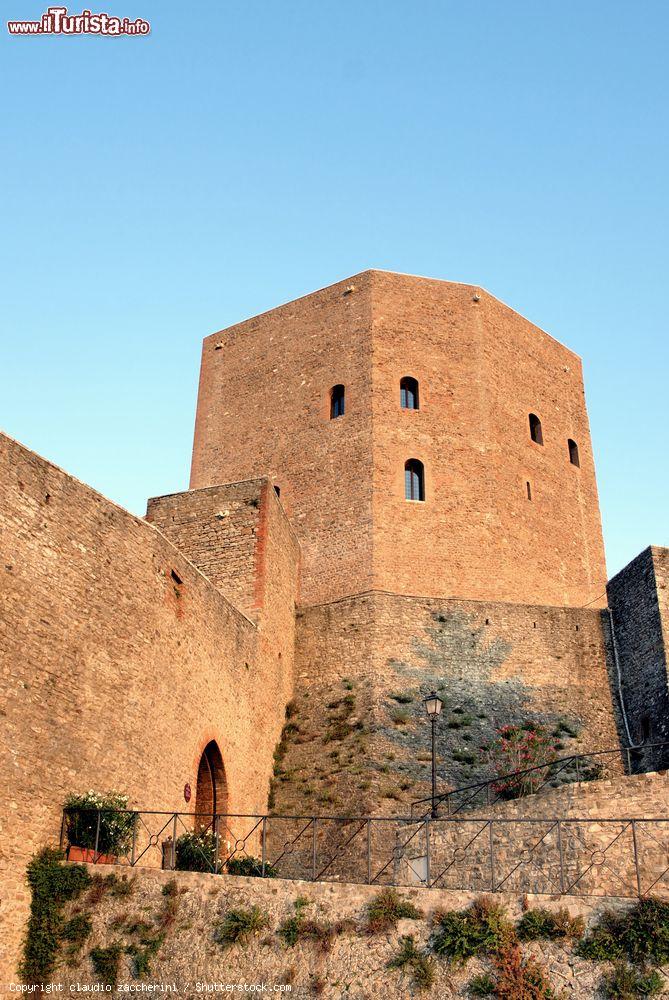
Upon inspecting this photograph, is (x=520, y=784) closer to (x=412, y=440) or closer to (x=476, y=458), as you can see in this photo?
(x=476, y=458)

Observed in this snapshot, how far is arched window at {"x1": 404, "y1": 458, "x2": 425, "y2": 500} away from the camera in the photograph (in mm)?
22688

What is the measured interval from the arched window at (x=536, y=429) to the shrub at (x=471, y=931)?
15.3 metres

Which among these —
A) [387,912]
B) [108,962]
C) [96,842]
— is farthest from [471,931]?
[96,842]

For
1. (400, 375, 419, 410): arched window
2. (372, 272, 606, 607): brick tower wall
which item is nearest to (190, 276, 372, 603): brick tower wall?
(372, 272, 606, 607): brick tower wall

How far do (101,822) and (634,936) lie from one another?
623 centimetres

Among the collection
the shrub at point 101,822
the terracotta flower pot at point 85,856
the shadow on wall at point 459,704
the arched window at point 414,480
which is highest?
the arched window at point 414,480

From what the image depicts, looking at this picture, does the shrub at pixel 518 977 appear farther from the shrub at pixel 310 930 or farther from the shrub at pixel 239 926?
the shrub at pixel 239 926

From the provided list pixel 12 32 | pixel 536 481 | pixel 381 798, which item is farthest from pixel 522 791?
pixel 12 32

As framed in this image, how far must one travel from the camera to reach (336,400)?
24.0 m

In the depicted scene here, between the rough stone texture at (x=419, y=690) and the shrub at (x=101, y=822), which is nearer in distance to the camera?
the shrub at (x=101, y=822)

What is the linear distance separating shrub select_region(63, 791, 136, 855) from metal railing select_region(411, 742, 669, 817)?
5.48m

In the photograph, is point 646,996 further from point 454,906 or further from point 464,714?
point 464,714

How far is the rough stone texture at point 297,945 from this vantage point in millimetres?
10703

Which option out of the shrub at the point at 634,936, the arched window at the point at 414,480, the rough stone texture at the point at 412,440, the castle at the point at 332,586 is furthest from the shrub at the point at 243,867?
the arched window at the point at 414,480
